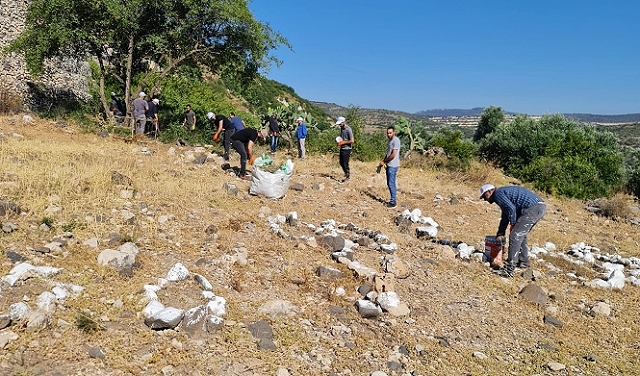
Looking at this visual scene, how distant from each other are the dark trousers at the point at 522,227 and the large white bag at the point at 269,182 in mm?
3680

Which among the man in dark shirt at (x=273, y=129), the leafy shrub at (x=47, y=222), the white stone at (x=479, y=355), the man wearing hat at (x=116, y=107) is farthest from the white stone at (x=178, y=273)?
the man wearing hat at (x=116, y=107)

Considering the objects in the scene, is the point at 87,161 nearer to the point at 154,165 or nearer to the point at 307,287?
the point at 154,165

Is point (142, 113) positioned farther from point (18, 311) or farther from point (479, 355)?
point (479, 355)

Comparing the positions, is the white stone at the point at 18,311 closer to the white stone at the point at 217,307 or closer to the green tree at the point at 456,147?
the white stone at the point at 217,307

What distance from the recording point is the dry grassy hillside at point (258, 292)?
358 centimetres

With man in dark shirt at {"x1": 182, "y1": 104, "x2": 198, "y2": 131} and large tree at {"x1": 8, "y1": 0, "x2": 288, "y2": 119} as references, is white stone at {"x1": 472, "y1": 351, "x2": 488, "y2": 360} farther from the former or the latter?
man in dark shirt at {"x1": 182, "y1": 104, "x2": 198, "y2": 131}

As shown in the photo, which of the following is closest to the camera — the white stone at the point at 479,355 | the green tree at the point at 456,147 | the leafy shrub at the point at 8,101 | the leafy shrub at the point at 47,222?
the white stone at the point at 479,355

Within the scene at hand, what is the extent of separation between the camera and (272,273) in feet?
17.0

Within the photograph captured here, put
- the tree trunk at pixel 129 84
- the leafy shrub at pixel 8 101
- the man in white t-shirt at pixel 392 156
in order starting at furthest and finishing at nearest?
1. the leafy shrub at pixel 8 101
2. the tree trunk at pixel 129 84
3. the man in white t-shirt at pixel 392 156

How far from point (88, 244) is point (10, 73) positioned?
13.2 meters

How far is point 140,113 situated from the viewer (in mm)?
12414

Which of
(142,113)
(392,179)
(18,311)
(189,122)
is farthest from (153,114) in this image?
(18,311)

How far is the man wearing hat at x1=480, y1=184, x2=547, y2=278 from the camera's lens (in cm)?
584

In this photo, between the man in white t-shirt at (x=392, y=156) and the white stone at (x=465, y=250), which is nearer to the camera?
the white stone at (x=465, y=250)
